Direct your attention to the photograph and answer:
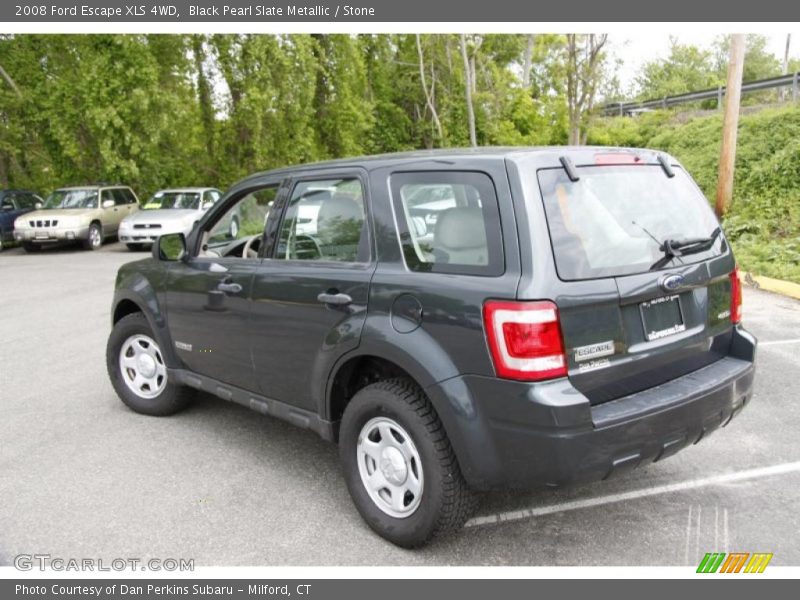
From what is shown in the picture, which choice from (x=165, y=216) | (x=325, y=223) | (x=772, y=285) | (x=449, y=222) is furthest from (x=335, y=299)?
(x=165, y=216)

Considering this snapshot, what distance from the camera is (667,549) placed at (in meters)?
3.23

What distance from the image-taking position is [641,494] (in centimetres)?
378

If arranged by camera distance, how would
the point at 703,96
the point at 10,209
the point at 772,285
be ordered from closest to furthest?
the point at 772,285, the point at 10,209, the point at 703,96

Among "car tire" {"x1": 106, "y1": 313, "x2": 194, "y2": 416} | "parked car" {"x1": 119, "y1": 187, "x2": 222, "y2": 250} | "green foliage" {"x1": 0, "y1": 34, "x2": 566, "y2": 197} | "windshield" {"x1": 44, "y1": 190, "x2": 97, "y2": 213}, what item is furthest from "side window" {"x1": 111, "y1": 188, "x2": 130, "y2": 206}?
"car tire" {"x1": 106, "y1": 313, "x2": 194, "y2": 416}

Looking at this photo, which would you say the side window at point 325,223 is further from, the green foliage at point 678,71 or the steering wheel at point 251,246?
the green foliage at point 678,71

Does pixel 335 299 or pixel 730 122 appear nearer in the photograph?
pixel 335 299

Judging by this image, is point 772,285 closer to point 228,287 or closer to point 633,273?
point 633,273

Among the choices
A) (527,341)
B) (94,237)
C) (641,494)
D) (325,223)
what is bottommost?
(94,237)

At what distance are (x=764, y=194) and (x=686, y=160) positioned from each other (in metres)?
4.67

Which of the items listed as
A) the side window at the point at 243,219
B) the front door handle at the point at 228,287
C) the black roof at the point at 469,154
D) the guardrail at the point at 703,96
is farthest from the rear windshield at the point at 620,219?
the guardrail at the point at 703,96

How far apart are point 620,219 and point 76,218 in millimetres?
17695

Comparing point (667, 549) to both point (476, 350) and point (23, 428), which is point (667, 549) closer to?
point (476, 350)

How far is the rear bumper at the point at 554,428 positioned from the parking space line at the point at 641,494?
68 centimetres

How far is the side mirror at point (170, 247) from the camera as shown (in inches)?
187
